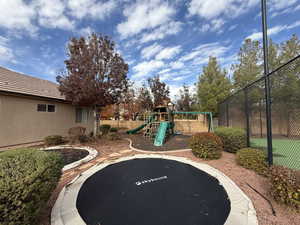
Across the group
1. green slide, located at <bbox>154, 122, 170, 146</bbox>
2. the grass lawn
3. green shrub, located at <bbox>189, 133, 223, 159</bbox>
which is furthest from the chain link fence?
green slide, located at <bbox>154, 122, 170, 146</bbox>

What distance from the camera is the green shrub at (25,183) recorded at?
144 centimetres

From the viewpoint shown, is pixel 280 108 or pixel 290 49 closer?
pixel 280 108

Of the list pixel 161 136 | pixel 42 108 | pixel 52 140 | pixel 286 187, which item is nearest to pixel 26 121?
pixel 42 108

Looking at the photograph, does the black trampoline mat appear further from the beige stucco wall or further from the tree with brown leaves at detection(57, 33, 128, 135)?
the beige stucco wall

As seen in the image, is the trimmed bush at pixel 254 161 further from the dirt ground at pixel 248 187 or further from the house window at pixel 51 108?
the house window at pixel 51 108

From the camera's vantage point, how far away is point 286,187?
91.4 inches

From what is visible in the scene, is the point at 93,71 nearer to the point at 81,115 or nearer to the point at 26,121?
the point at 26,121

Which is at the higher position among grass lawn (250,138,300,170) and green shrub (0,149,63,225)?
green shrub (0,149,63,225)

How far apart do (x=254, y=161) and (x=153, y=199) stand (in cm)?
353

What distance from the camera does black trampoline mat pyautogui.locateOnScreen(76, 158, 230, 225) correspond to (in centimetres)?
213

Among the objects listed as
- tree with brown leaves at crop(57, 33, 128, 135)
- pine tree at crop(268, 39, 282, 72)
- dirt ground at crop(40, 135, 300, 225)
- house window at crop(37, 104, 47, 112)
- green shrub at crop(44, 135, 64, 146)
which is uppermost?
pine tree at crop(268, 39, 282, 72)

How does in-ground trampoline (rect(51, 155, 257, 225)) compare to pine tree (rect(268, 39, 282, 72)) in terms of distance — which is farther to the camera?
pine tree (rect(268, 39, 282, 72))

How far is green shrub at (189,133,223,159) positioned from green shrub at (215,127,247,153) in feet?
3.65

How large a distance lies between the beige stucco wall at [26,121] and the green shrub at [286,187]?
11218mm
